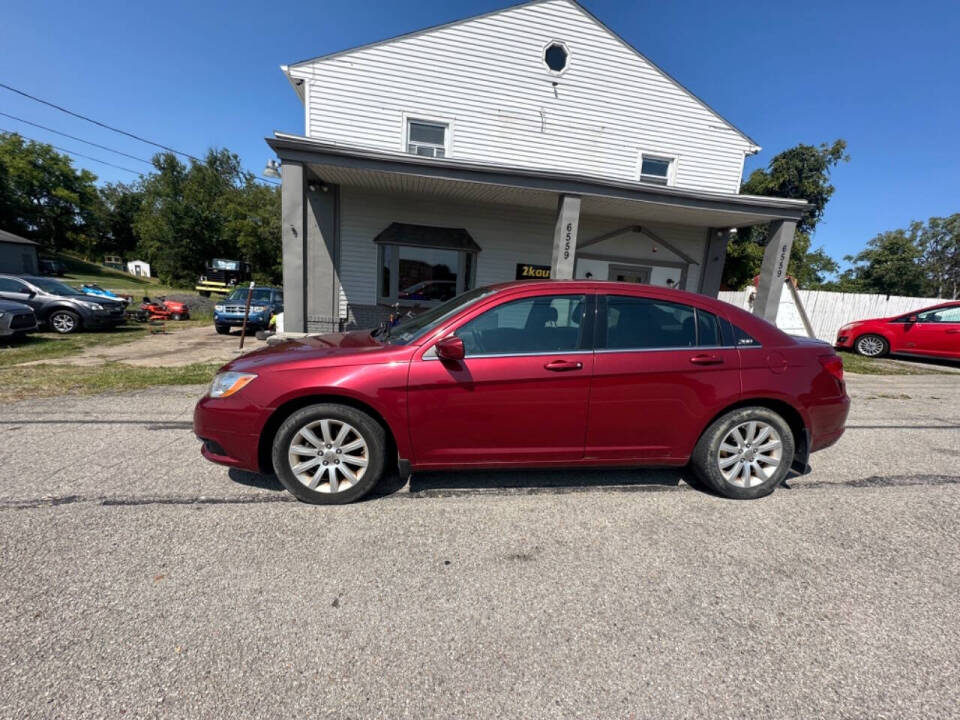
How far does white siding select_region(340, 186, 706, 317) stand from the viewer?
10.4 meters

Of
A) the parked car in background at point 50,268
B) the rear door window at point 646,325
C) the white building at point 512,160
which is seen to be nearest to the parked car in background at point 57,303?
the white building at point 512,160

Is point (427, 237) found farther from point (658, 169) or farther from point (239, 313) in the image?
point (658, 169)

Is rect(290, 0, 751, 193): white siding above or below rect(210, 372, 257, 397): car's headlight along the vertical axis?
above

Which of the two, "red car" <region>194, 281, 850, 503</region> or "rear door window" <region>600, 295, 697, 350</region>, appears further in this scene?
"rear door window" <region>600, 295, 697, 350</region>

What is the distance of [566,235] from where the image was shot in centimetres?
875

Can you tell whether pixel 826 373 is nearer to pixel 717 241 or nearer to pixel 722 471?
pixel 722 471

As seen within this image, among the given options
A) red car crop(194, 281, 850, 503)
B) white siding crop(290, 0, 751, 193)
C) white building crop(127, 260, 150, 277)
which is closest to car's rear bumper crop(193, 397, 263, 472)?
red car crop(194, 281, 850, 503)

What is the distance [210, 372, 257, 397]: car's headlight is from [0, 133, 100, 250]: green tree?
206 feet

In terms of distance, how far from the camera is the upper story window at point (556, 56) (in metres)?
11.3

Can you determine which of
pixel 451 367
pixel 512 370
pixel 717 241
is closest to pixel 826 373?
pixel 512 370

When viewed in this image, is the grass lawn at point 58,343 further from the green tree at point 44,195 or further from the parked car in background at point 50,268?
the green tree at point 44,195

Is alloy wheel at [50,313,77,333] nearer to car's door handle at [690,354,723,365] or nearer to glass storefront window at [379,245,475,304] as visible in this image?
glass storefront window at [379,245,475,304]

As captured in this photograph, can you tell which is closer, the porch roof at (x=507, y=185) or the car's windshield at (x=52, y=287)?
the porch roof at (x=507, y=185)

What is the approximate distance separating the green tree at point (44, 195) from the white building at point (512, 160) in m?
55.7
